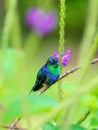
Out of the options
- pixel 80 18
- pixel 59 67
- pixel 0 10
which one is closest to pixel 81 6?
pixel 80 18

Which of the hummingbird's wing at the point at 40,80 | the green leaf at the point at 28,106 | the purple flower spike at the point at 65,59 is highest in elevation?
the green leaf at the point at 28,106

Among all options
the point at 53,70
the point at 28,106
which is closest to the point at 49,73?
the point at 53,70

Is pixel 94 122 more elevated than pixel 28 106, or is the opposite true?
pixel 28 106

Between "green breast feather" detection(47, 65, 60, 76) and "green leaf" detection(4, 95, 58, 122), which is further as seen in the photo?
"green breast feather" detection(47, 65, 60, 76)

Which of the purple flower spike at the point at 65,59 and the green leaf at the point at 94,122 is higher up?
the purple flower spike at the point at 65,59

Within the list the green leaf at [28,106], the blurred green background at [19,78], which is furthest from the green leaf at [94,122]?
the green leaf at [28,106]

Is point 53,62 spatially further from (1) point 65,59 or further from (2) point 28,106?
(2) point 28,106

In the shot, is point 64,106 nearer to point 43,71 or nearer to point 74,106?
point 74,106

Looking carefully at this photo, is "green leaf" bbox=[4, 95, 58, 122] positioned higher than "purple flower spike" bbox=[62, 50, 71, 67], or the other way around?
"green leaf" bbox=[4, 95, 58, 122]

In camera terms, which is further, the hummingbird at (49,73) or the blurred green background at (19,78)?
the hummingbird at (49,73)

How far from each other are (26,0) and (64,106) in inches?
271

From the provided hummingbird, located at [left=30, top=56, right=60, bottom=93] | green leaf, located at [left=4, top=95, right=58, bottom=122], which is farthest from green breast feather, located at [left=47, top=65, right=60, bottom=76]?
green leaf, located at [left=4, top=95, right=58, bottom=122]

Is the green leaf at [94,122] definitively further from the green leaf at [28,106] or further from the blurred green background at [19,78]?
the green leaf at [28,106]

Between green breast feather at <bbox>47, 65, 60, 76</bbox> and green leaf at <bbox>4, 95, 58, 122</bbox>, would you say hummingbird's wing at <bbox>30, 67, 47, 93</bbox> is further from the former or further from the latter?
green leaf at <bbox>4, 95, 58, 122</bbox>
